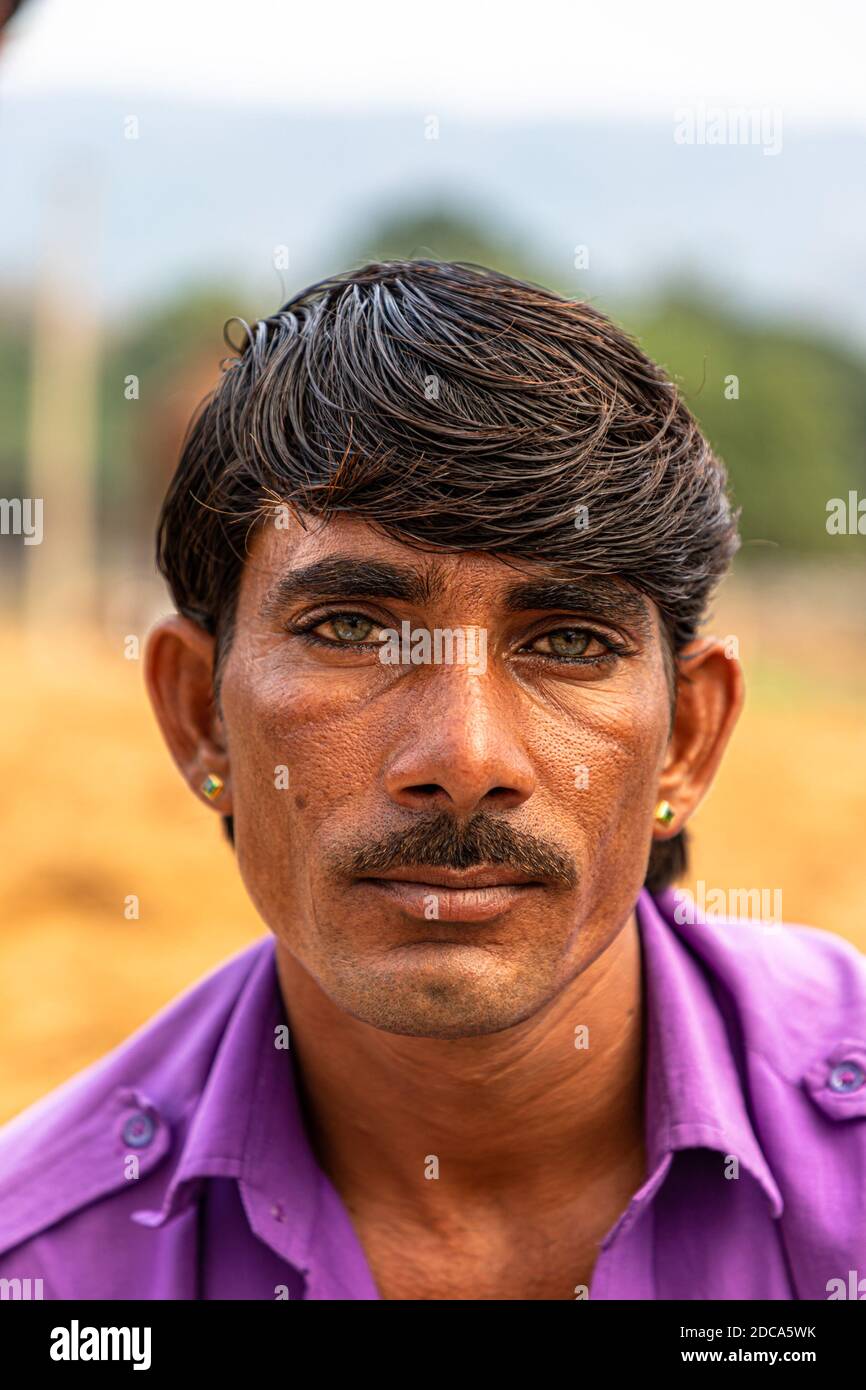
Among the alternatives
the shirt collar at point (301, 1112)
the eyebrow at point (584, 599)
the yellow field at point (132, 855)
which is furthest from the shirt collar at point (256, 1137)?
the yellow field at point (132, 855)

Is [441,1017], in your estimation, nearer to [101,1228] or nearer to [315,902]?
[315,902]

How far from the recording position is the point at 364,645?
239 centimetres

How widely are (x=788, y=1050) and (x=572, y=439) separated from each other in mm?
1062

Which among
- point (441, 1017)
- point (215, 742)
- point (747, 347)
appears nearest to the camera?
point (441, 1017)

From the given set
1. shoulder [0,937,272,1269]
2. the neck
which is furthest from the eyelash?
shoulder [0,937,272,1269]

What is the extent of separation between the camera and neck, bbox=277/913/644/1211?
2.61m

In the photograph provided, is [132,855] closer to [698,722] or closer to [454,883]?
[698,722]

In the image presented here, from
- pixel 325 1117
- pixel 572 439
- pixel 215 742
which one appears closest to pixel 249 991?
pixel 325 1117

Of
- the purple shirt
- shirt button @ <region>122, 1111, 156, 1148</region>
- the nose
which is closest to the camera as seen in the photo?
the nose

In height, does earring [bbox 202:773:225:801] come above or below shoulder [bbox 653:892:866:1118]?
above
